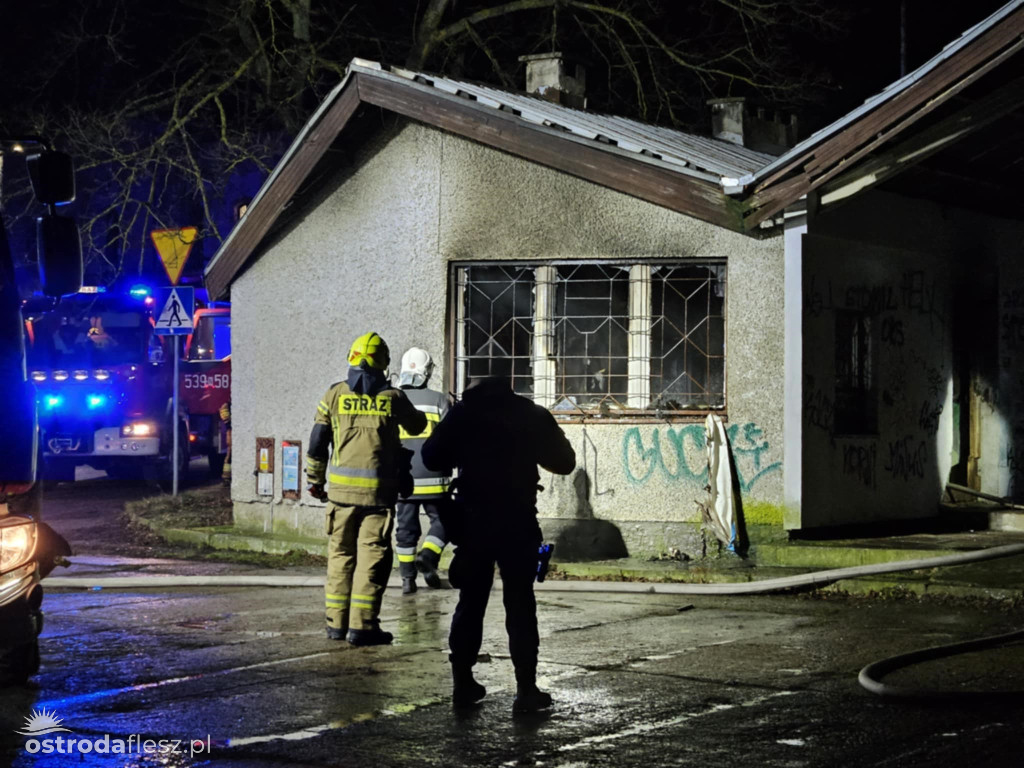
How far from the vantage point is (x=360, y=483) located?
8867mm

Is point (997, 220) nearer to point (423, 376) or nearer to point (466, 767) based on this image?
point (423, 376)

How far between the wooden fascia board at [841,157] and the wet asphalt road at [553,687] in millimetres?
3366

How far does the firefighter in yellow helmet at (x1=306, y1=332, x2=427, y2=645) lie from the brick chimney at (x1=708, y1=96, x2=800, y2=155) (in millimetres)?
9687

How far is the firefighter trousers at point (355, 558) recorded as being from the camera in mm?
8758

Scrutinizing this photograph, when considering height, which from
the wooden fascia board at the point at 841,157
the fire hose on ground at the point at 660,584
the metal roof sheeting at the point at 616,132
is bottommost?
the fire hose on ground at the point at 660,584

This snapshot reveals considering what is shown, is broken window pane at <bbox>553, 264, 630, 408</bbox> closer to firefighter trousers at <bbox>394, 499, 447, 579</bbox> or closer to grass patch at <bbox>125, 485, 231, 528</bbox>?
firefighter trousers at <bbox>394, 499, 447, 579</bbox>

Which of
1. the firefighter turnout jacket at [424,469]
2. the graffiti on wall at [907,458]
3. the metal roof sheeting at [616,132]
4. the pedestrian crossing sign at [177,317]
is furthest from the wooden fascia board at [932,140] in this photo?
the pedestrian crossing sign at [177,317]

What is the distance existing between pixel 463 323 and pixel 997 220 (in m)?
6.34

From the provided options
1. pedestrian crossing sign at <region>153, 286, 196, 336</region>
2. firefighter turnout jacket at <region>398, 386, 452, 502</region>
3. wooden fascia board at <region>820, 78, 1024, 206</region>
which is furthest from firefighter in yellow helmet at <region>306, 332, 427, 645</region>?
pedestrian crossing sign at <region>153, 286, 196, 336</region>

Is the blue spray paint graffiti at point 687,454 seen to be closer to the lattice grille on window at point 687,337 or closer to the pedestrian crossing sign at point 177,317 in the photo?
the lattice grille on window at point 687,337

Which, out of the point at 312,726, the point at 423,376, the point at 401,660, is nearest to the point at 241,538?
the point at 423,376

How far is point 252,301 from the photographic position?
14531 millimetres

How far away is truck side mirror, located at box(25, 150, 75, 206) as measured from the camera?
23.5ft

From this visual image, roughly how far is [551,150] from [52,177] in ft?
20.4
